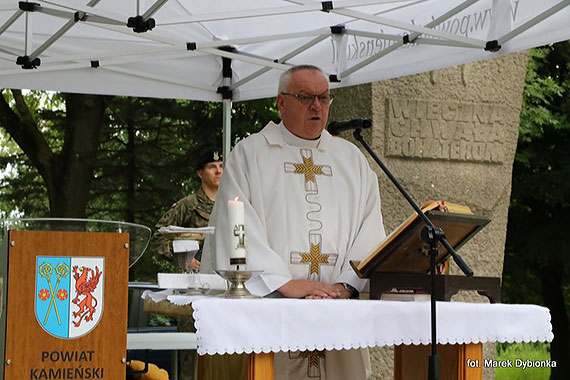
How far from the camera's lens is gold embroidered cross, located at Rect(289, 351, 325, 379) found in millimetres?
4371

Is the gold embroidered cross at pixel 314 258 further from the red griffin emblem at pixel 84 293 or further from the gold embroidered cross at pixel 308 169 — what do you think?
the red griffin emblem at pixel 84 293

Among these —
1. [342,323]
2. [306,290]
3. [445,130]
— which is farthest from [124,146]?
[342,323]

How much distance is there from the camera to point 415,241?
12.7 ft

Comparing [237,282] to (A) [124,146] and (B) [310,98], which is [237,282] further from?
(A) [124,146]

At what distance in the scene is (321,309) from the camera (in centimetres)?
350

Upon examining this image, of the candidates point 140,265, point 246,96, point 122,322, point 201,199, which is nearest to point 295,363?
point 122,322

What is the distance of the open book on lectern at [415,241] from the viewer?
3.79 meters

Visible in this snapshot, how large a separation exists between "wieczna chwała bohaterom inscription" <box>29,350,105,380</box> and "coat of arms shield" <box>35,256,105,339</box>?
0.22ft

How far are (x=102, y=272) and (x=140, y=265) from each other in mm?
11271

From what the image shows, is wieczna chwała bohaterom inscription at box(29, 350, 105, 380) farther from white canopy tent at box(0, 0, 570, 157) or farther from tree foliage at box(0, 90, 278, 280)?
tree foliage at box(0, 90, 278, 280)

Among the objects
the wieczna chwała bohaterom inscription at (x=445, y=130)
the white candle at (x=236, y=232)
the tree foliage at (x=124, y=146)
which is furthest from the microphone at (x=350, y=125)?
the tree foliage at (x=124, y=146)

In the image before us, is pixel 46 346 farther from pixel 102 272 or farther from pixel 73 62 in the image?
pixel 73 62

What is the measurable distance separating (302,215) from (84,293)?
1.51 metres

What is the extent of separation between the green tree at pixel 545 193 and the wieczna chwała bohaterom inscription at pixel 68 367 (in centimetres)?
1004
